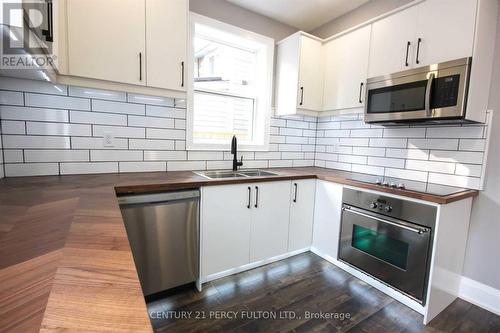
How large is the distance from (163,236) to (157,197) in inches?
11.3

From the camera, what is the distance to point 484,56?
1640 mm

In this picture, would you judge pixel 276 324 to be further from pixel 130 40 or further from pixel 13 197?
pixel 130 40

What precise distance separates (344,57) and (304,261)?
2060 mm

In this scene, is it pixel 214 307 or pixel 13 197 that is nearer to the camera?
pixel 13 197

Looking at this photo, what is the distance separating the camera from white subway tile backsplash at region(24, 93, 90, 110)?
5.39 feet

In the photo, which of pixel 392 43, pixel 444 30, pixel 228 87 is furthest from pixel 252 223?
pixel 444 30

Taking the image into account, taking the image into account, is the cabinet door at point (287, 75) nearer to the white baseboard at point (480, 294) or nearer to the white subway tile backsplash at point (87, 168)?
the white subway tile backsplash at point (87, 168)

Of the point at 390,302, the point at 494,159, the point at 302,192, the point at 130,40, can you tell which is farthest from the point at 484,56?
the point at 130,40

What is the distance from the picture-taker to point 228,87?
2.57 m

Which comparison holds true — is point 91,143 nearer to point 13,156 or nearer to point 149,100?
point 13,156

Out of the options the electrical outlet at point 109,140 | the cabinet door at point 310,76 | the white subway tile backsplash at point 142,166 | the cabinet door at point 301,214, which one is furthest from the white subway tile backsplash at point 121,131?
the cabinet door at point 310,76

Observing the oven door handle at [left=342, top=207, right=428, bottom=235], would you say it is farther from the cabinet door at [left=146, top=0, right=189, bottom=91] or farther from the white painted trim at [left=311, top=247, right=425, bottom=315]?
the cabinet door at [left=146, top=0, right=189, bottom=91]

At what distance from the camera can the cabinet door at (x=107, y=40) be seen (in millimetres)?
1494

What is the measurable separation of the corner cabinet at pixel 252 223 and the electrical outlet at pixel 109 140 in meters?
0.85
